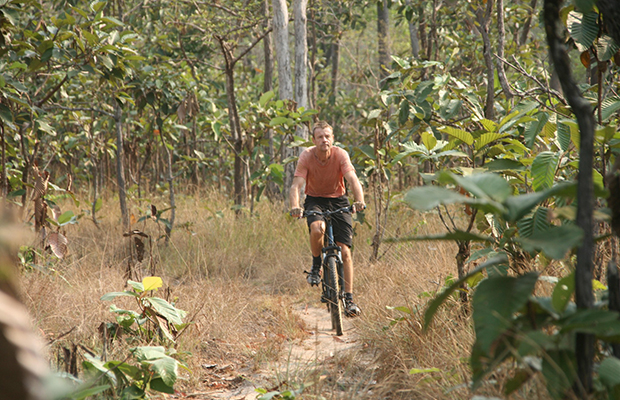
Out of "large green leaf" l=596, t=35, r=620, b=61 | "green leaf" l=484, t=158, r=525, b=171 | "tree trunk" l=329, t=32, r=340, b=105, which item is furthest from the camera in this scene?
"tree trunk" l=329, t=32, r=340, b=105

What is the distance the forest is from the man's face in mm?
574

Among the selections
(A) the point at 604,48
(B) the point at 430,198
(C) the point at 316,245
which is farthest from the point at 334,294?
(B) the point at 430,198

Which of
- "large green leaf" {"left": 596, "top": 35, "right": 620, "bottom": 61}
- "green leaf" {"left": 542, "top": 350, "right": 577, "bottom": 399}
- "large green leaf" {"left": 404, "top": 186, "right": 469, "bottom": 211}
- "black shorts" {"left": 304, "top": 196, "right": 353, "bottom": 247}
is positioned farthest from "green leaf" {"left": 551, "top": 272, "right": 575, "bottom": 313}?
"black shorts" {"left": 304, "top": 196, "right": 353, "bottom": 247}

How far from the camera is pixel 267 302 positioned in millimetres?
5289

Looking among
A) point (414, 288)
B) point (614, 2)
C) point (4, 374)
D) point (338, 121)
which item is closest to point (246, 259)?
point (414, 288)

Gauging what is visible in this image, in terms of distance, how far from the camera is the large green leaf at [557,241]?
3.52 feet

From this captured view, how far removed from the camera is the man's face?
502cm

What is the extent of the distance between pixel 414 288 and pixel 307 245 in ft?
9.25

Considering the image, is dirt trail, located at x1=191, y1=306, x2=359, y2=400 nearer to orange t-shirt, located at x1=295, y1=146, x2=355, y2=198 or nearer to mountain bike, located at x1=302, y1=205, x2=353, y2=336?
mountain bike, located at x1=302, y1=205, x2=353, y2=336

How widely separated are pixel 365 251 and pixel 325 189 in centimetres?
180

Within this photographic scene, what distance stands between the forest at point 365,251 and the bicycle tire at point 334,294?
0.57 feet

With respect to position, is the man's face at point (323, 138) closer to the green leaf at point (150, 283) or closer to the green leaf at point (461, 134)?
the green leaf at point (461, 134)

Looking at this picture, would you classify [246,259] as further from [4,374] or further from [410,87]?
[4,374]

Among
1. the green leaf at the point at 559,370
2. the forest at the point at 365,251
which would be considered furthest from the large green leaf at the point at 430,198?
the green leaf at the point at 559,370
